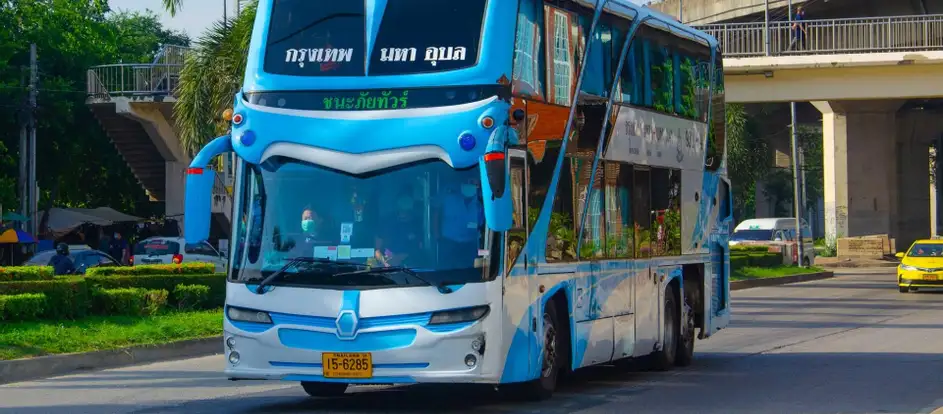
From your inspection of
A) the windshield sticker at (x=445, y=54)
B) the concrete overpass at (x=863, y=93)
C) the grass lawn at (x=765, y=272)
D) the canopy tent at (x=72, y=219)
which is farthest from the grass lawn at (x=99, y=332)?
the canopy tent at (x=72, y=219)

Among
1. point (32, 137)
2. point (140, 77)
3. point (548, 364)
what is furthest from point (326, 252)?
point (140, 77)

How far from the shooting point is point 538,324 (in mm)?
12773

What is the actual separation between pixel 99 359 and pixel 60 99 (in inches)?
1485

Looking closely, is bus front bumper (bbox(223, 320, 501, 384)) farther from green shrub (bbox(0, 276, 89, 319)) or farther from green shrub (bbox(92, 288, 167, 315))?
green shrub (bbox(92, 288, 167, 315))

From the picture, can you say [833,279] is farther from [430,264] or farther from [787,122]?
[430,264]

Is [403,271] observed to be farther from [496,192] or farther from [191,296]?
[191,296]

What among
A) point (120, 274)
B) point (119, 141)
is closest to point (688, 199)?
point (120, 274)

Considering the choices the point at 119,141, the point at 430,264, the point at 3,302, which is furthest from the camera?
the point at 119,141

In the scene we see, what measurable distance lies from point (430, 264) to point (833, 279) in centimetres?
3943

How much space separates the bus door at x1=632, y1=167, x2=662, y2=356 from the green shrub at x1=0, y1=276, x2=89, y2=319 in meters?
9.11

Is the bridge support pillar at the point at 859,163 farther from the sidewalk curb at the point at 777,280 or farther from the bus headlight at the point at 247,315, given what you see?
the bus headlight at the point at 247,315

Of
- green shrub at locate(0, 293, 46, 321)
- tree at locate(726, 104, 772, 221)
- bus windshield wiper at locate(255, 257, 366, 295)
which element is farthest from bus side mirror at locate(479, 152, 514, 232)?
tree at locate(726, 104, 772, 221)

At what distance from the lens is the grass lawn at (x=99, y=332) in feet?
59.8

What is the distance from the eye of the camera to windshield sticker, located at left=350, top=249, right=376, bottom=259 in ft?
39.0
